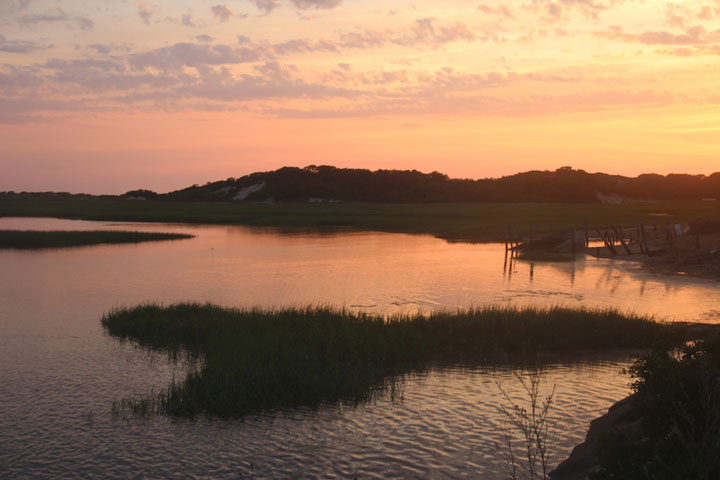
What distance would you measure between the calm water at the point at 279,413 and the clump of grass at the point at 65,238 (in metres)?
16.4

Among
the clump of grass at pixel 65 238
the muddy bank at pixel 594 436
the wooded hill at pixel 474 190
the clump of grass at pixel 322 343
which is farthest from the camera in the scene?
the wooded hill at pixel 474 190

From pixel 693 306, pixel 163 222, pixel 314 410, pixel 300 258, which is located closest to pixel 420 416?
pixel 314 410

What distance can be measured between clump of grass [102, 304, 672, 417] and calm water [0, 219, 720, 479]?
0.79 metres

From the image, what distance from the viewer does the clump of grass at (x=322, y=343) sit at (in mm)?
15359

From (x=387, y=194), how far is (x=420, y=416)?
6504 inches

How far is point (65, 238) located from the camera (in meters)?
57.6

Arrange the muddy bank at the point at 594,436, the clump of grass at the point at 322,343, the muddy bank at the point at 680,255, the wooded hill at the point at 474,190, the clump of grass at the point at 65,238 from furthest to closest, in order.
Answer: the wooded hill at the point at 474,190 < the clump of grass at the point at 65,238 < the muddy bank at the point at 680,255 < the clump of grass at the point at 322,343 < the muddy bank at the point at 594,436

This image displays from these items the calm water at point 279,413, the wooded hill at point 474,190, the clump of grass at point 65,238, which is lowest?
the calm water at point 279,413

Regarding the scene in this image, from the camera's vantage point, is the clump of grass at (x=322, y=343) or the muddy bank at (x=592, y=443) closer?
the muddy bank at (x=592, y=443)

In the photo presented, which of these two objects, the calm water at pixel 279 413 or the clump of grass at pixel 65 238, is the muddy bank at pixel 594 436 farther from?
the clump of grass at pixel 65 238

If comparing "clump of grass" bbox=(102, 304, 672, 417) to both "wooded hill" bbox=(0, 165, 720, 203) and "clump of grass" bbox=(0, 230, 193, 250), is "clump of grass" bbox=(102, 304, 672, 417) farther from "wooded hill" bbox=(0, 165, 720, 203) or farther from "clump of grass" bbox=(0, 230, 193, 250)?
"wooded hill" bbox=(0, 165, 720, 203)

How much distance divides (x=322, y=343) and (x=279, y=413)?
14.2 ft

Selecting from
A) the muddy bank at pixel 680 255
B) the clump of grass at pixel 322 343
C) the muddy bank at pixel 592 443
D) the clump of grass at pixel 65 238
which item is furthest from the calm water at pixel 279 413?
the clump of grass at pixel 65 238

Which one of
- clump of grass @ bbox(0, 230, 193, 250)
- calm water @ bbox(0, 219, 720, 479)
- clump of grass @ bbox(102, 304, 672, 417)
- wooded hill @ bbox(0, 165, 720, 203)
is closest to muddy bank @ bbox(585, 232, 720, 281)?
calm water @ bbox(0, 219, 720, 479)
